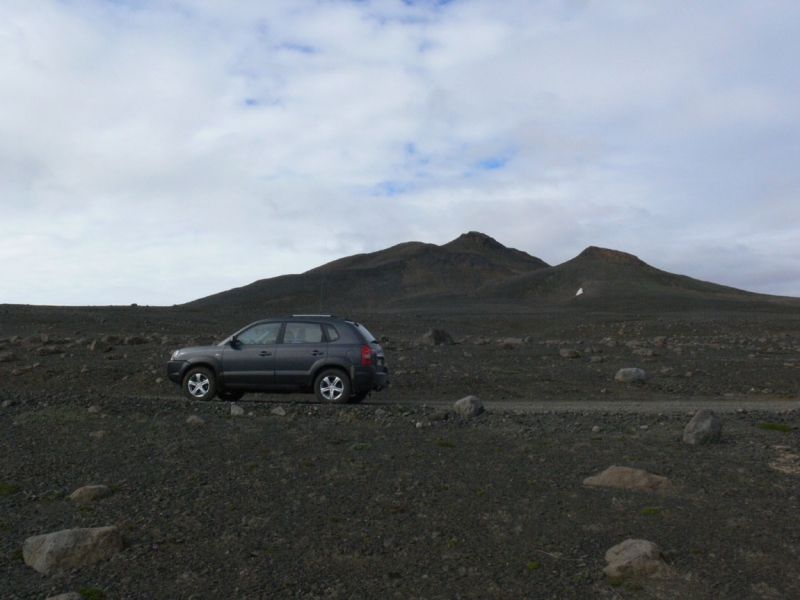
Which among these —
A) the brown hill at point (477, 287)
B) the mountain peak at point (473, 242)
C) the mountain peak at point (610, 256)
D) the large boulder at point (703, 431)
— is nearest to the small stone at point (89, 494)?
the large boulder at point (703, 431)

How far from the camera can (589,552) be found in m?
5.55

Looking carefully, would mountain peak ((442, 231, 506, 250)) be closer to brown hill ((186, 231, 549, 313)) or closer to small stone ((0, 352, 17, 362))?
brown hill ((186, 231, 549, 313))

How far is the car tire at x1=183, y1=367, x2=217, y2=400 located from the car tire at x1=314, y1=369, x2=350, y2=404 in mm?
1915

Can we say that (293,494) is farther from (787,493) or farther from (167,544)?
(787,493)

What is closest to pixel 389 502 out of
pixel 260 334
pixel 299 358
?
pixel 299 358

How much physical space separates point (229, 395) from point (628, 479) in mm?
9122

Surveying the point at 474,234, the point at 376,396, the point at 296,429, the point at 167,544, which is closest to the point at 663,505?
the point at 167,544

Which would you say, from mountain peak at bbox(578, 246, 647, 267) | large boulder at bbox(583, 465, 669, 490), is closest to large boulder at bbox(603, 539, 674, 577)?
large boulder at bbox(583, 465, 669, 490)

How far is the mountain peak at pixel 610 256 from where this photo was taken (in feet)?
461

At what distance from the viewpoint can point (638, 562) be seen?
5191 mm

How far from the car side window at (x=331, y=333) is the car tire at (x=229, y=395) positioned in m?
1.99

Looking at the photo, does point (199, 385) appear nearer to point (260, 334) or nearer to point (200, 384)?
point (200, 384)

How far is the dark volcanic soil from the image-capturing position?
16.8 ft

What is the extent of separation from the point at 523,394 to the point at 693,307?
63.0m
